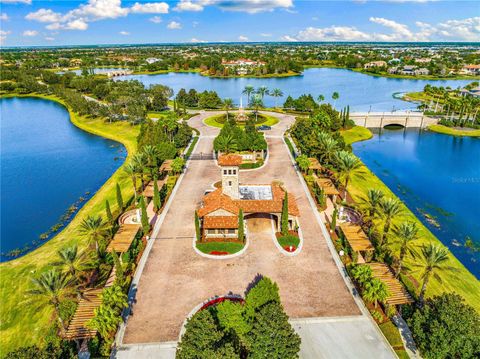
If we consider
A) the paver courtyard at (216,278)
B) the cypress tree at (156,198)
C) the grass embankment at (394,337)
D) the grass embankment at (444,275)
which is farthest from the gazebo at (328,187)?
the cypress tree at (156,198)

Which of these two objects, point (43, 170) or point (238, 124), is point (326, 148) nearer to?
point (238, 124)

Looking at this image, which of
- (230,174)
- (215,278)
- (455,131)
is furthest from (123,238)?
(455,131)

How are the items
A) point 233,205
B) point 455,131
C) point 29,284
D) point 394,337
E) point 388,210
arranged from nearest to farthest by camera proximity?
point 394,337
point 29,284
point 388,210
point 233,205
point 455,131

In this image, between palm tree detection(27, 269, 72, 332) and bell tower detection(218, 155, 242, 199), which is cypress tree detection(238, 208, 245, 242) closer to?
bell tower detection(218, 155, 242, 199)

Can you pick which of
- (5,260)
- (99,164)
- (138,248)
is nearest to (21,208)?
(5,260)

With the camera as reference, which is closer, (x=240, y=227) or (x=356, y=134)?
(x=240, y=227)

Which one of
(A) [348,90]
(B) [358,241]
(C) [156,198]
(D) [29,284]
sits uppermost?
(A) [348,90]

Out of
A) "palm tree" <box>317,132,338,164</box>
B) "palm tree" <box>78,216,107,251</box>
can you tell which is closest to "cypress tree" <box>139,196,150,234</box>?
"palm tree" <box>78,216,107,251</box>
